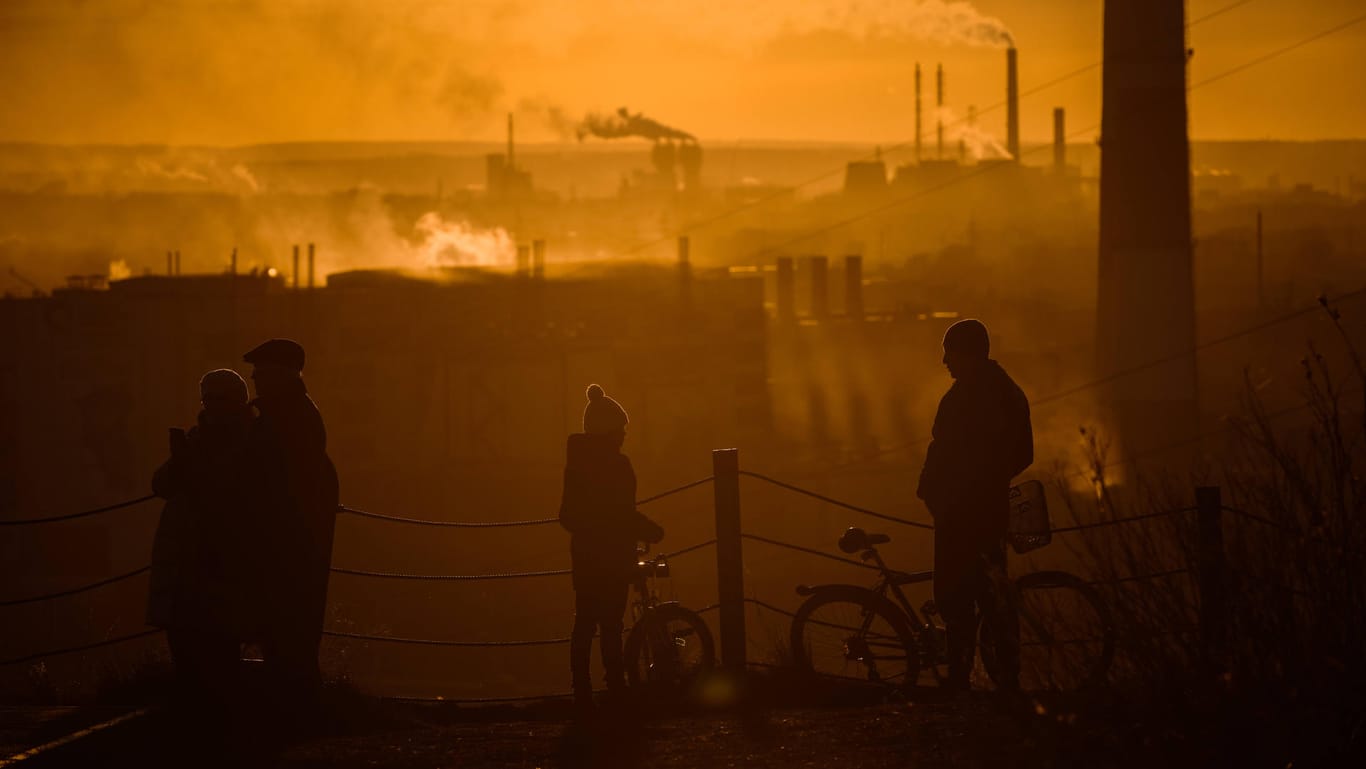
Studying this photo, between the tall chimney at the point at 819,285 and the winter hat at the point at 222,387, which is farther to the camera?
the tall chimney at the point at 819,285

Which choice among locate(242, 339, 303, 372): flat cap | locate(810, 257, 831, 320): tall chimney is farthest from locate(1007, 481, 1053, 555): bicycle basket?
locate(810, 257, 831, 320): tall chimney

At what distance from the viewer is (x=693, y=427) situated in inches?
2042

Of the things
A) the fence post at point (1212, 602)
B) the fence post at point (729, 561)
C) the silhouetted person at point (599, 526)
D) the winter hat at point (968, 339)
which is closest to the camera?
the fence post at point (1212, 602)

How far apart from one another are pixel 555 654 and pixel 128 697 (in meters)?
25.2

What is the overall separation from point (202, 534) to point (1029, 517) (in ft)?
12.0

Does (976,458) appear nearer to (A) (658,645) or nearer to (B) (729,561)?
(B) (729,561)

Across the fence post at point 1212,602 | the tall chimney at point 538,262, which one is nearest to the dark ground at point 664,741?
the fence post at point 1212,602

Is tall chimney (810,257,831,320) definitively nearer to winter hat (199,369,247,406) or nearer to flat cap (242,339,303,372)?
flat cap (242,339,303,372)

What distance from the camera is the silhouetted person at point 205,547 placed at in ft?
22.7

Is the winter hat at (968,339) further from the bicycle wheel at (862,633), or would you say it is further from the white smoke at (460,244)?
the white smoke at (460,244)

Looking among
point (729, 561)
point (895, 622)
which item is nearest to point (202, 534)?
point (729, 561)

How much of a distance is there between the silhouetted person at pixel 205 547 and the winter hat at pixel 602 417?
1.75 m

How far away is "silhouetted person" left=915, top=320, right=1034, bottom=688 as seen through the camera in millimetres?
7738

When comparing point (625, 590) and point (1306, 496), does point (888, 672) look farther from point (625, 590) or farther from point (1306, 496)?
point (1306, 496)
